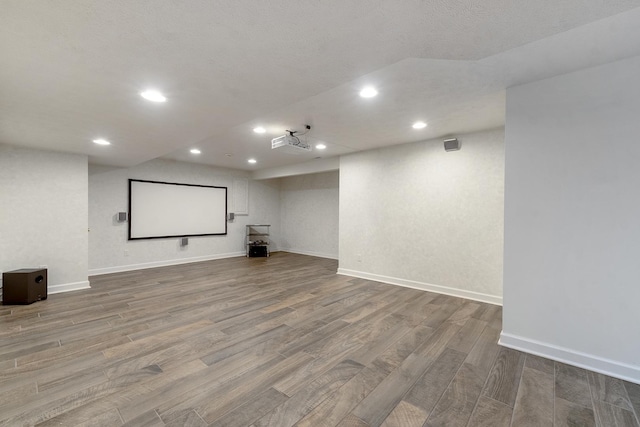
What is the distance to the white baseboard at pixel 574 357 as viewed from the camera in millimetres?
2168


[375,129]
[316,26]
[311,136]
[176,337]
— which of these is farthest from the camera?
[311,136]

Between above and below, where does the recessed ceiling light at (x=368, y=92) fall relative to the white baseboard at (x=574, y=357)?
above

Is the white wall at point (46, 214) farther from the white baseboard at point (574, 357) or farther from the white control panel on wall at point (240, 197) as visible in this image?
the white baseboard at point (574, 357)

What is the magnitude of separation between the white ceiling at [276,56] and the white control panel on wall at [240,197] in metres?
4.84

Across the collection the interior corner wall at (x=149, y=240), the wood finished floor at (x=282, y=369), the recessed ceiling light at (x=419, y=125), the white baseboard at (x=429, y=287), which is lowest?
the wood finished floor at (x=282, y=369)

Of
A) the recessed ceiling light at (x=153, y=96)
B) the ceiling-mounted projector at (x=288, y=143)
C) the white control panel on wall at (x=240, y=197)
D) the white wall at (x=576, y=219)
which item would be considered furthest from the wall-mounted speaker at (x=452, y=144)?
the white control panel on wall at (x=240, y=197)

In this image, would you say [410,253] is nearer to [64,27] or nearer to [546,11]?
[546,11]

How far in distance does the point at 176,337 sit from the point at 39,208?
3785mm

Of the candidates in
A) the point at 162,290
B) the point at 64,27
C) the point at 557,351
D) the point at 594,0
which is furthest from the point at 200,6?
the point at 162,290

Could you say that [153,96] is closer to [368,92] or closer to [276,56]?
[276,56]

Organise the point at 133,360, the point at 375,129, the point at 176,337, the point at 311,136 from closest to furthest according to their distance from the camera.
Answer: the point at 133,360, the point at 176,337, the point at 375,129, the point at 311,136

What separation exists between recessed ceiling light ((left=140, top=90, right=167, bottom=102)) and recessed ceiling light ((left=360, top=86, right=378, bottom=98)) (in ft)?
6.21

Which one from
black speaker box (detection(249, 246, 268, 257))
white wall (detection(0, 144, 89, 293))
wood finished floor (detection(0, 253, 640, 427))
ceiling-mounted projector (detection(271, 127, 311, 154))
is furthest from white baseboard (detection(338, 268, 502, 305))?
white wall (detection(0, 144, 89, 293))

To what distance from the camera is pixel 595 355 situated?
2.29m
